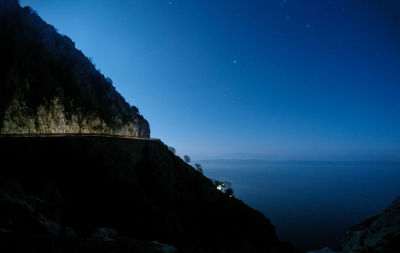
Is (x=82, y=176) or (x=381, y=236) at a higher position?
(x=381, y=236)

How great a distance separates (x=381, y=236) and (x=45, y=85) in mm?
46766

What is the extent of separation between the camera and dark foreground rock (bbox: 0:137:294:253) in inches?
391

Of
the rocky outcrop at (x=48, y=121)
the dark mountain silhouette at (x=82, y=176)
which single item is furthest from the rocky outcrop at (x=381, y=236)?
the rocky outcrop at (x=48, y=121)

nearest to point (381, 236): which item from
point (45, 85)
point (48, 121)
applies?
point (48, 121)

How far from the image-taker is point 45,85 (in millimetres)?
36125

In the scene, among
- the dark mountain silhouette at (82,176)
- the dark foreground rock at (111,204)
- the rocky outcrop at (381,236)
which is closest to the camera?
the rocky outcrop at (381,236)

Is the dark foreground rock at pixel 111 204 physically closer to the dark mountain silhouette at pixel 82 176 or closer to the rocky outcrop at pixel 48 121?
the dark mountain silhouette at pixel 82 176

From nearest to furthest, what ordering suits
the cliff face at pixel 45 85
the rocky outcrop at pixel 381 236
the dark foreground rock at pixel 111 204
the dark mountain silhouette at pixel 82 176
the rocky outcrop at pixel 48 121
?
1. the rocky outcrop at pixel 381 236
2. the dark foreground rock at pixel 111 204
3. the dark mountain silhouette at pixel 82 176
4. the rocky outcrop at pixel 48 121
5. the cliff face at pixel 45 85

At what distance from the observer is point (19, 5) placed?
141 feet

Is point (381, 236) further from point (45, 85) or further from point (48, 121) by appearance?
point (45, 85)

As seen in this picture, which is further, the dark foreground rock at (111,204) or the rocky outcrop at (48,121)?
the rocky outcrop at (48,121)

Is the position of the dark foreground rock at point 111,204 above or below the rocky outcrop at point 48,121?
below

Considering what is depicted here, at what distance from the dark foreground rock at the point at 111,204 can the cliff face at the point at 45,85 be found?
12803 mm

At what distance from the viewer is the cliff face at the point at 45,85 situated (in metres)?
32.1
